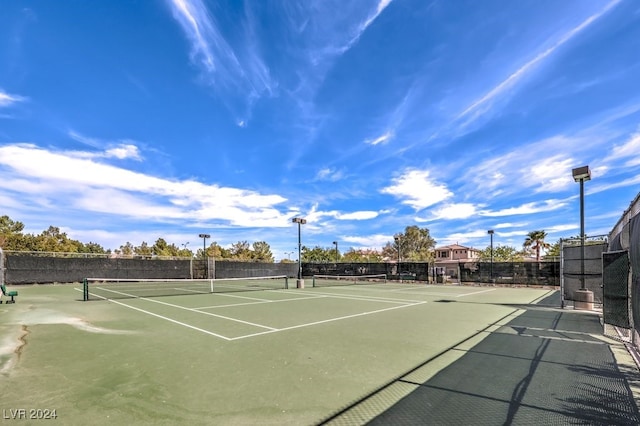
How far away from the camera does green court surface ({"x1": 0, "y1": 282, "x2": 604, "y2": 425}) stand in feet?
12.0

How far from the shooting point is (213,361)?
5.38 metres

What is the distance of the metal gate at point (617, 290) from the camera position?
6.63 meters

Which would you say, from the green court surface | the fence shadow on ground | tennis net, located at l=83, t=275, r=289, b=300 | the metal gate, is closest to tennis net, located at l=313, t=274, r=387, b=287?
tennis net, located at l=83, t=275, r=289, b=300

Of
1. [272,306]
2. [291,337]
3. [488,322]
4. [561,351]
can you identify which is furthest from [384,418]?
[272,306]

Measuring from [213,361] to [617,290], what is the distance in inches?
314

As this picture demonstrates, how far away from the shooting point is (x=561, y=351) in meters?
6.07

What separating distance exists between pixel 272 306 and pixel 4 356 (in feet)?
25.8

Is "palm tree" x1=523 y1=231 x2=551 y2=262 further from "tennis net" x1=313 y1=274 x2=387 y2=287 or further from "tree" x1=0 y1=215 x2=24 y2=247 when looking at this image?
"tree" x1=0 y1=215 x2=24 y2=247

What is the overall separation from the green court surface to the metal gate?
8.02 feet

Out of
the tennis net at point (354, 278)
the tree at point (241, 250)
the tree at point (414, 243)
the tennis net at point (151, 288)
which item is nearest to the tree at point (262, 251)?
the tree at point (241, 250)

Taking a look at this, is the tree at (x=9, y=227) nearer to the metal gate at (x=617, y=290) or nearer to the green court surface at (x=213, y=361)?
the green court surface at (x=213, y=361)

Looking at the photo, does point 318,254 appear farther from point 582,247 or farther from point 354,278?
point 582,247

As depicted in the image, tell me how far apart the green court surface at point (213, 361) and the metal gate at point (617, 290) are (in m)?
2.44

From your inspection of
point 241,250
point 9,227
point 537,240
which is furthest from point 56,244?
point 537,240
